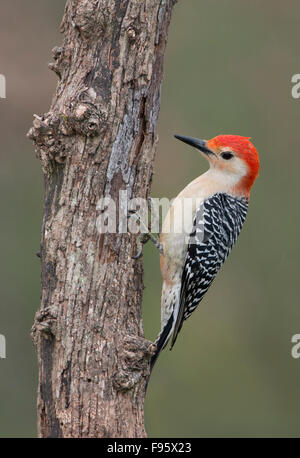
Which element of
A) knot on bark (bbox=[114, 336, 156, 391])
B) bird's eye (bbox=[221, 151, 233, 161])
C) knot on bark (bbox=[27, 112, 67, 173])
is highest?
bird's eye (bbox=[221, 151, 233, 161])

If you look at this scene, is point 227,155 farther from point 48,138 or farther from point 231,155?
point 48,138

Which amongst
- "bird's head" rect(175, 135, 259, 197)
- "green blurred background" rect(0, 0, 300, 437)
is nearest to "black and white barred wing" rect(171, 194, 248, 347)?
"bird's head" rect(175, 135, 259, 197)

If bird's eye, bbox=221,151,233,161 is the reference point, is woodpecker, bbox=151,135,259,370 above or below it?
below

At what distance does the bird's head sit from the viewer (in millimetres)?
4720

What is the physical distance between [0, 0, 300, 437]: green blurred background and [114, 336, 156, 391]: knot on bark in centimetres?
330

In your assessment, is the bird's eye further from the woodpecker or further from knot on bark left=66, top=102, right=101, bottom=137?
knot on bark left=66, top=102, right=101, bottom=137

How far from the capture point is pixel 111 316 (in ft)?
11.9

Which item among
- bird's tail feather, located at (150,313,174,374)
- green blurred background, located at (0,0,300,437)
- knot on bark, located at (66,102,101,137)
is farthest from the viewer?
green blurred background, located at (0,0,300,437)

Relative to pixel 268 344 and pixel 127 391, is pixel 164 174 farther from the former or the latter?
pixel 127 391

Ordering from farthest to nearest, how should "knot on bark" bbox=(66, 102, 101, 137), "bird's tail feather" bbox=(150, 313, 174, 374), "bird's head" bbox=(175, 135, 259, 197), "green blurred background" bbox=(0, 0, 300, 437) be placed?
"green blurred background" bbox=(0, 0, 300, 437), "bird's head" bbox=(175, 135, 259, 197), "bird's tail feather" bbox=(150, 313, 174, 374), "knot on bark" bbox=(66, 102, 101, 137)

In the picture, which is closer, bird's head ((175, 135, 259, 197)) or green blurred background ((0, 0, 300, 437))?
bird's head ((175, 135, 259, 197))

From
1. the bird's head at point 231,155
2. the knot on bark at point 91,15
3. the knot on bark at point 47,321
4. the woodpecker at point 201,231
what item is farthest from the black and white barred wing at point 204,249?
the knot on bark at point 91,15

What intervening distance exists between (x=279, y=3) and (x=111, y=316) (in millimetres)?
5279

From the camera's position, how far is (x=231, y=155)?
4754mm
